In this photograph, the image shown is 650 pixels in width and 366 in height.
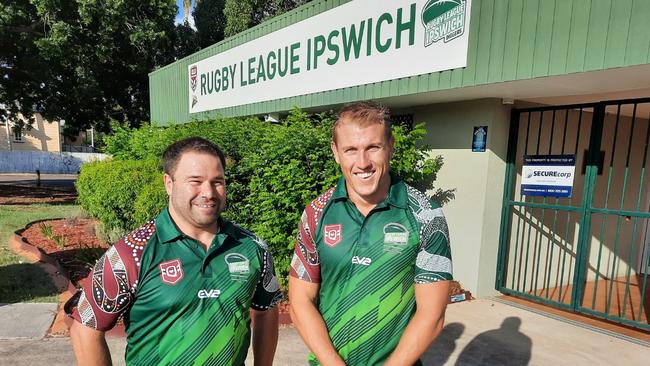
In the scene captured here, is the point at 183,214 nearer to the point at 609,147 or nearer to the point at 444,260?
the point at 444,260

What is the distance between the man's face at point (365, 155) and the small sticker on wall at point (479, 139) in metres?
3.83

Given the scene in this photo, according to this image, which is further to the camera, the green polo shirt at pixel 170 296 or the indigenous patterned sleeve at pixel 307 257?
the indigenous patterned sleeve at pixel 307 257

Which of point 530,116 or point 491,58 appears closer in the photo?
point 491,58

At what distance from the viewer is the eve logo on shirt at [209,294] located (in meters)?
1.60

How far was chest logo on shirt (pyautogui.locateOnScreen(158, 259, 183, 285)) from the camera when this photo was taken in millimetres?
1569

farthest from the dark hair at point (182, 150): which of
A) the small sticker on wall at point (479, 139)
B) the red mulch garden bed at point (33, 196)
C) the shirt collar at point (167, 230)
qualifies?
the red mulch garden bed at point (33, 196)

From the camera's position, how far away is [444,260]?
1.72m

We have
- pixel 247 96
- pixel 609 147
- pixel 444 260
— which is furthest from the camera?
pixel 247 96

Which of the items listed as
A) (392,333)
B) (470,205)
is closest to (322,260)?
(392,333)

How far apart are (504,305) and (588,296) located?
1666 millimetres

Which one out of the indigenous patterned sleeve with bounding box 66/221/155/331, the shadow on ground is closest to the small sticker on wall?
the indigenous patterned sleeve with bounding box 66/221/155/331

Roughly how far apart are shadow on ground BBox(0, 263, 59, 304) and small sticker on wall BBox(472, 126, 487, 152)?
5.75m

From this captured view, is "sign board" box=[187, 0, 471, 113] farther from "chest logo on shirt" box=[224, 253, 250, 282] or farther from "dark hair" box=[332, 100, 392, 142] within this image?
"chest logo on shirt" box=[224, 253, 250, 282]

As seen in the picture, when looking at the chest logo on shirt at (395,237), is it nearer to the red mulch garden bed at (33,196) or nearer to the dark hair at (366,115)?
the dark hair at (366,115)
